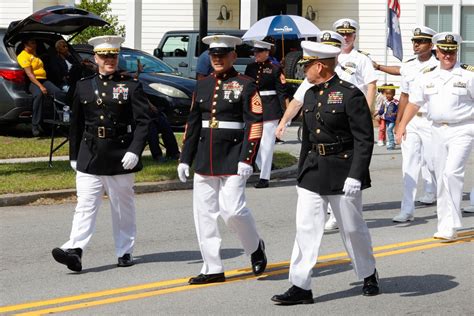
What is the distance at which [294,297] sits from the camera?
8.08 metres

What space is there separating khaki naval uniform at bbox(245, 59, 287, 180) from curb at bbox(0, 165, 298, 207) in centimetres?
93

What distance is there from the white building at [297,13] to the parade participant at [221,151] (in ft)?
71.2

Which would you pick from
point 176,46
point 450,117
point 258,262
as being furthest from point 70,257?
point 176,46

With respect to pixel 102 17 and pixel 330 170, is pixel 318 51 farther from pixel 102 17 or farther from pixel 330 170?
pixel 102 17

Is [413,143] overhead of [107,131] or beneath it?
beneath

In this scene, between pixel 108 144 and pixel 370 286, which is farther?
pixel 108 144

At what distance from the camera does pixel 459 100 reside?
35.9 feet

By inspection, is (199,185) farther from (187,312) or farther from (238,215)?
(187,312)

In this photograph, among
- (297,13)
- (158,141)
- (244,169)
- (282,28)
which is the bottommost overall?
(158,141)

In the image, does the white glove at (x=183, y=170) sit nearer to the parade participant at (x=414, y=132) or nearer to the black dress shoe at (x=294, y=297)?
the black dress shoe at (x=294, y=297)

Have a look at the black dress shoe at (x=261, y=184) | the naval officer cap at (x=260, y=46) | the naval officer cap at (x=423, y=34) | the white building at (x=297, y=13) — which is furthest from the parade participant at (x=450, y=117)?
the white building at (x=297, y=13)

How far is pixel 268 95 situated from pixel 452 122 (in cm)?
413

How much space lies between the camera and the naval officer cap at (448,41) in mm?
10750

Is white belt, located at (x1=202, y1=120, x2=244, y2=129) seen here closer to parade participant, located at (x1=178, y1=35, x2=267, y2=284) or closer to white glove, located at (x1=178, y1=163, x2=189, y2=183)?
parade participant, located at (x1=178, y1=35, x2=267, y2=284)
